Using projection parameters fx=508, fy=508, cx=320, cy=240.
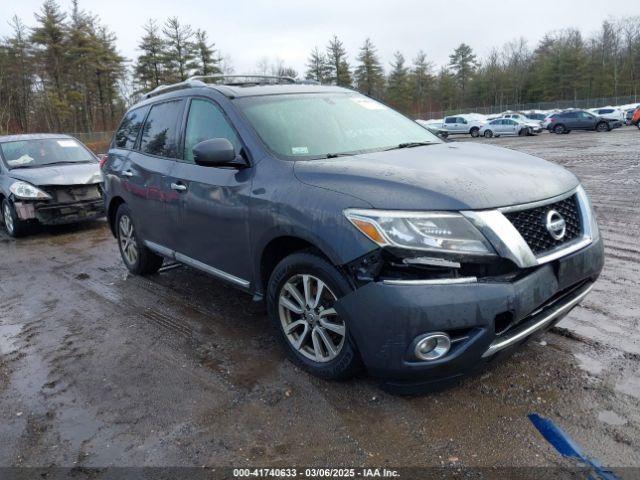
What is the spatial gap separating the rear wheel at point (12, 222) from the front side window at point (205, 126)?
18.0ft

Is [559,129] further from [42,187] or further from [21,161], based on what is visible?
[42,187]

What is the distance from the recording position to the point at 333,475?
2.40 metres

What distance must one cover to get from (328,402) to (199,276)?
2957 mm

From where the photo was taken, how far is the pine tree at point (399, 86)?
75125mm

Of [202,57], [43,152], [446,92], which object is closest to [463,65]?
[446,92]

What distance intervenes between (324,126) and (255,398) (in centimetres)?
198

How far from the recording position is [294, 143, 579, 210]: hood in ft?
8.62

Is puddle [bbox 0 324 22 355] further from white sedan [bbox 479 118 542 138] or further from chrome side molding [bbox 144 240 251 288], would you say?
white sedan [bbox 479 118 542 138]

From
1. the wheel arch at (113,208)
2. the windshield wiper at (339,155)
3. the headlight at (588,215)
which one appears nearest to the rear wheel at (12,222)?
the wheel arch at (113,208)

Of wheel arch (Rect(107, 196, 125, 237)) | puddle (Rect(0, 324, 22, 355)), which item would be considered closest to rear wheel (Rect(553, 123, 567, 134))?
wheel arch (Rect(107, 196, 125, 237))

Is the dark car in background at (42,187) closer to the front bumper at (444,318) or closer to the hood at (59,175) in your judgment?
the hood at (59,175)

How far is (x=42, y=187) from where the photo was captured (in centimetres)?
817

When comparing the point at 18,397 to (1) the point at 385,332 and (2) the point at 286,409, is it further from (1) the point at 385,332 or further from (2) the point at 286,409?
(1) the point at 385,332

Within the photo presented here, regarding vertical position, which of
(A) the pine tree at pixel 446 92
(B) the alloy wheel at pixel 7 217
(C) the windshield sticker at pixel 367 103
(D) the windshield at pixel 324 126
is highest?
(A) the pine tree at pixel 446 92
